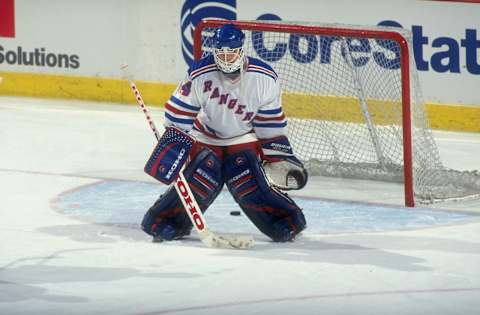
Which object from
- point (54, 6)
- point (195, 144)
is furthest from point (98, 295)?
point (54, 6)

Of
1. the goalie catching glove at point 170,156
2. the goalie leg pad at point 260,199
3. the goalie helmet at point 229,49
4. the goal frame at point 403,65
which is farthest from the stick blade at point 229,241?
the goal frame at point 403,65

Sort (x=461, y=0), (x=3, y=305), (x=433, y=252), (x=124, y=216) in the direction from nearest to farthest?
1. (x=3, y=305)
2. (x=433, y=252)
3. (x=124, y=216)
4. (x=461, y=0)

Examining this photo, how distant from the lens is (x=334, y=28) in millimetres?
7738

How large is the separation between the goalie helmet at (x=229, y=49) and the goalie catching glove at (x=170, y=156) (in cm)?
34

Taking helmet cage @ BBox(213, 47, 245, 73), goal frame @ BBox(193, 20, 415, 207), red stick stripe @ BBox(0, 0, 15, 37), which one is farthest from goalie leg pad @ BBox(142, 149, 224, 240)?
red stick stripe @ BBox(0, 0, 15, 37)

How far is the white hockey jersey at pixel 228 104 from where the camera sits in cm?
632

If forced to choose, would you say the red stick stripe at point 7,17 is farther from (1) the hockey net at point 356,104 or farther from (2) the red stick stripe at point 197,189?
(2) the red stick stripe at point 197,189

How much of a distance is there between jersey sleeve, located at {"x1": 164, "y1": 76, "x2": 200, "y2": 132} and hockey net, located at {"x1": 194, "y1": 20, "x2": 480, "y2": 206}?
1417 millimetres

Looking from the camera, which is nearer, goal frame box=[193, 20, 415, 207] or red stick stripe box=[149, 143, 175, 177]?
red stick stripe box=[149, 143, 175, 177]

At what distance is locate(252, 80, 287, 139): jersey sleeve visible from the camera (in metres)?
6.38

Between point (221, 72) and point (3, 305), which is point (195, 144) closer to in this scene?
point (221, 72)

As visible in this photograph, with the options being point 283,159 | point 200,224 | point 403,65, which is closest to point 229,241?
point 200,224

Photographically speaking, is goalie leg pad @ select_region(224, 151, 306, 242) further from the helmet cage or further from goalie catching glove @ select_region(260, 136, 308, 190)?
the helmet cage

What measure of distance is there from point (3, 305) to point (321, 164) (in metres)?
3.11
